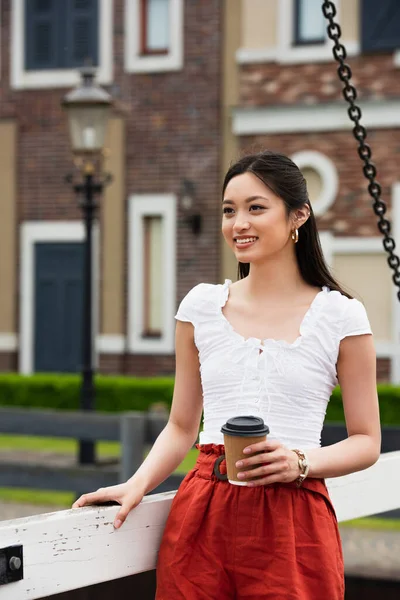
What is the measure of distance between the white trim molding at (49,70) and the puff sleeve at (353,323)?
1248 cm

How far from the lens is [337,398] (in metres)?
11.8

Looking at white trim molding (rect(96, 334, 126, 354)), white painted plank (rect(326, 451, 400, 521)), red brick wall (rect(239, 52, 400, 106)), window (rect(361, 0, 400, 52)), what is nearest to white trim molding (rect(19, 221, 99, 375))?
white trim molding (rect(96, 334, 126, 354))

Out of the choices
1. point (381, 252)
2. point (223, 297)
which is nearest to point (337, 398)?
point (381, 252)

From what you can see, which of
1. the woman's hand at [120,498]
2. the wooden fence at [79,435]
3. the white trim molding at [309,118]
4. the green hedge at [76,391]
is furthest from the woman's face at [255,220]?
the white trim molding at [309,118]

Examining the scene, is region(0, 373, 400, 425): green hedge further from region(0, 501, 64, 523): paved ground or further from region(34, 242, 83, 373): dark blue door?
region(0, 501, 64, 523): paved ground

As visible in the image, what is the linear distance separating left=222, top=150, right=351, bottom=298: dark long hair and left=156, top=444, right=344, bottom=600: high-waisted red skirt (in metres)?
0.45

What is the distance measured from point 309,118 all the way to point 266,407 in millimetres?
11583

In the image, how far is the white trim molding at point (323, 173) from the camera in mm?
13562

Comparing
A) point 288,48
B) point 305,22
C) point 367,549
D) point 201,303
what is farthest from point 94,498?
point 305,22

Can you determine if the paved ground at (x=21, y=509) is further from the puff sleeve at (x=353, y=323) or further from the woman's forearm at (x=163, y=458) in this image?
the puff sleeve at (x=353, y=323)

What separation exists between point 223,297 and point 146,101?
12129 mm

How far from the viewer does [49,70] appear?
14.8 meters

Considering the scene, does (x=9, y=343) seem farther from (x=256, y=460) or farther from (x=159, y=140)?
(x=256, y=460)

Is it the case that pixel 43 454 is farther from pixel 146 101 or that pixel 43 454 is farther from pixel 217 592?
pixel 217 592
